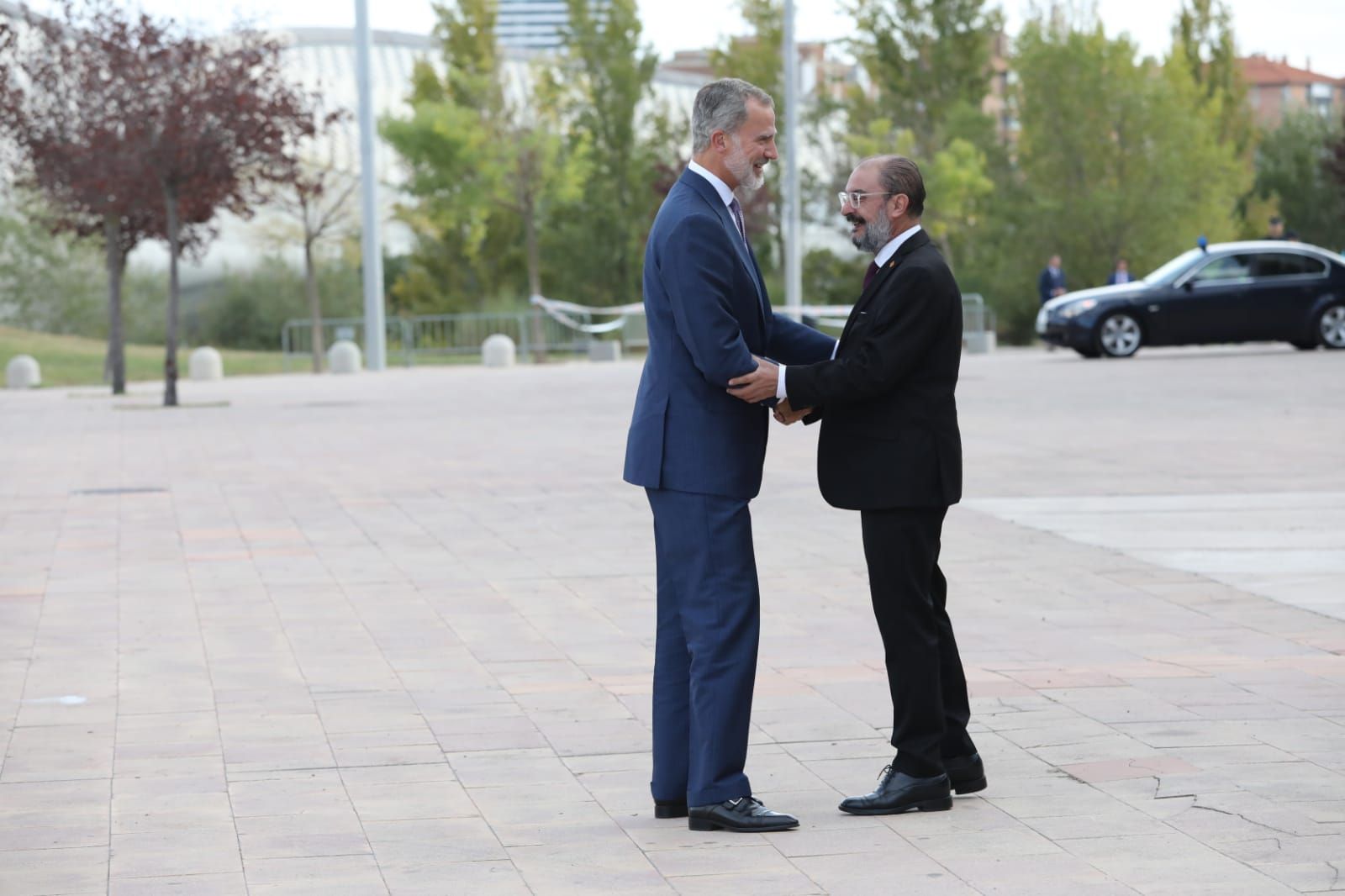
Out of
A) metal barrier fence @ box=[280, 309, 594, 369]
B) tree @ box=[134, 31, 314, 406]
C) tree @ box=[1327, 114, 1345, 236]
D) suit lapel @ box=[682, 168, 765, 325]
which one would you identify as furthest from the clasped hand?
tree @ box=[1327, 114, 1345, 236]

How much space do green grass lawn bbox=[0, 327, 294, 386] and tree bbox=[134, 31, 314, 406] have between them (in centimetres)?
961

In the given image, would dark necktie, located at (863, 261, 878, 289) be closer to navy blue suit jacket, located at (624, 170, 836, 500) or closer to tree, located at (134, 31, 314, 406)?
navy blue suit jacket, located at (624, 170, 836, 500)

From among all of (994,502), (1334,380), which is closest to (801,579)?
(994,502)

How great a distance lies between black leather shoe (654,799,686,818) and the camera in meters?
4.95

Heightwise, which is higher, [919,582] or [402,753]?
[919,582]

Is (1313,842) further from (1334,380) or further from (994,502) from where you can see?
(1334,380)

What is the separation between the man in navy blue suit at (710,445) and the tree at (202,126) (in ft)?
67.2

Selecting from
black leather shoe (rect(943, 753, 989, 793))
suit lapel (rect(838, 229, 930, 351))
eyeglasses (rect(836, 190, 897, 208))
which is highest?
eyeglasses (rect(836, 190, 897, 208))

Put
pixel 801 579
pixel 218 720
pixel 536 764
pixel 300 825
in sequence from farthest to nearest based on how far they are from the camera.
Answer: pixel 801 579 < pixel 218 720 < pixel 536 764 < pixel 300 825

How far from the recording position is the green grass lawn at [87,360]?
3622 cm

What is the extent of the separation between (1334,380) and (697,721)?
62.7 feet

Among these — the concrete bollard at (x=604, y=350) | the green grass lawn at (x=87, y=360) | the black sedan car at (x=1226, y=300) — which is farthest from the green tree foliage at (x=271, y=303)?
the black sedan car at (x=1226, y=300)

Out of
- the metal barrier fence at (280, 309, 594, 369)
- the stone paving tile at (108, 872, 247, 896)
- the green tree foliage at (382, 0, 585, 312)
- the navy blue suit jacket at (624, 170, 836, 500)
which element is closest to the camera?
the stone paving tile at (108, 872, 247, 896)

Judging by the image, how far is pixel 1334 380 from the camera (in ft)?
73.5
